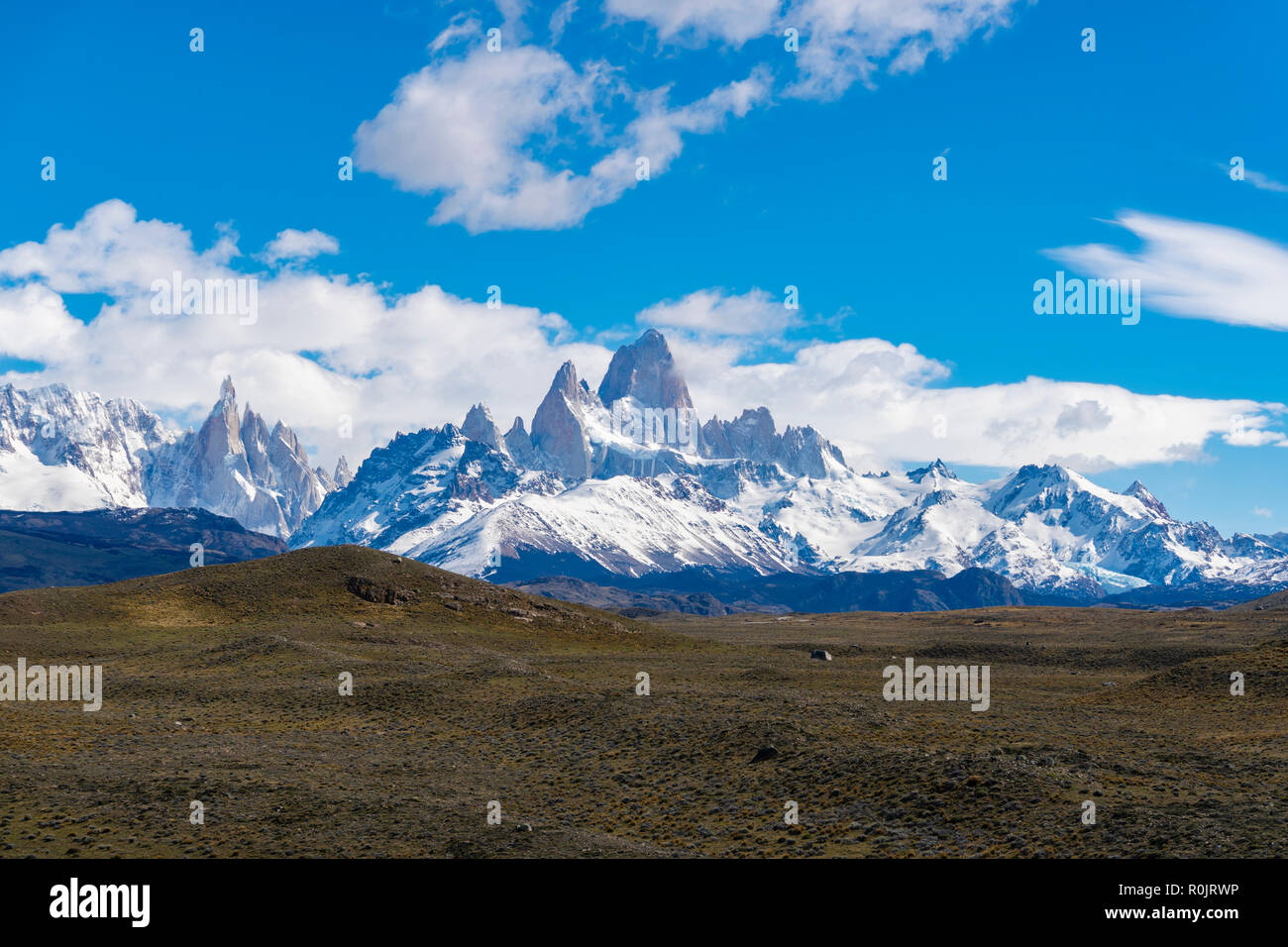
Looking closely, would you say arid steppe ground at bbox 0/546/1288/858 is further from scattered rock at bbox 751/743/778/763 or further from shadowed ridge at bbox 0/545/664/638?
shadowed ridge at bbox 0/545/664/638

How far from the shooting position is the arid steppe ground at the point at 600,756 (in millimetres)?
38312

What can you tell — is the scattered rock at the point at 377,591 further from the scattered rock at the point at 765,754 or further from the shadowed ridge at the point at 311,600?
the scattered rock at the point at 765,754

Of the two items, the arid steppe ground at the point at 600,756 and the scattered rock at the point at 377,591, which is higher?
the scattered rock at the point at 377,591

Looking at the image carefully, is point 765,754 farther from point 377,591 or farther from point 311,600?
point 311,600

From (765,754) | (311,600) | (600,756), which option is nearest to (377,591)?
(311,600)

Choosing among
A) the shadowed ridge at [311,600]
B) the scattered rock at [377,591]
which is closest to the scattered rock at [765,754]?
the shadowed ridge at [311,600]

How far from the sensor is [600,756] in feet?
184

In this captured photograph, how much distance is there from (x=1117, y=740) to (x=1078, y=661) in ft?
237

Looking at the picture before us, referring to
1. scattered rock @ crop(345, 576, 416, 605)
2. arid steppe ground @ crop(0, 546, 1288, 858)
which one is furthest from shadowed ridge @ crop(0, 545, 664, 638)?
arid steppe ground @ crop(0, 546, 1288, 858)

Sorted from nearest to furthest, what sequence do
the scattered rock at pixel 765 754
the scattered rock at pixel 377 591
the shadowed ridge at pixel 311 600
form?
the scattered rock at pixel 765 754
the shadowed ridge at pixel 311 600
the scattered rock at pixel 377 591
